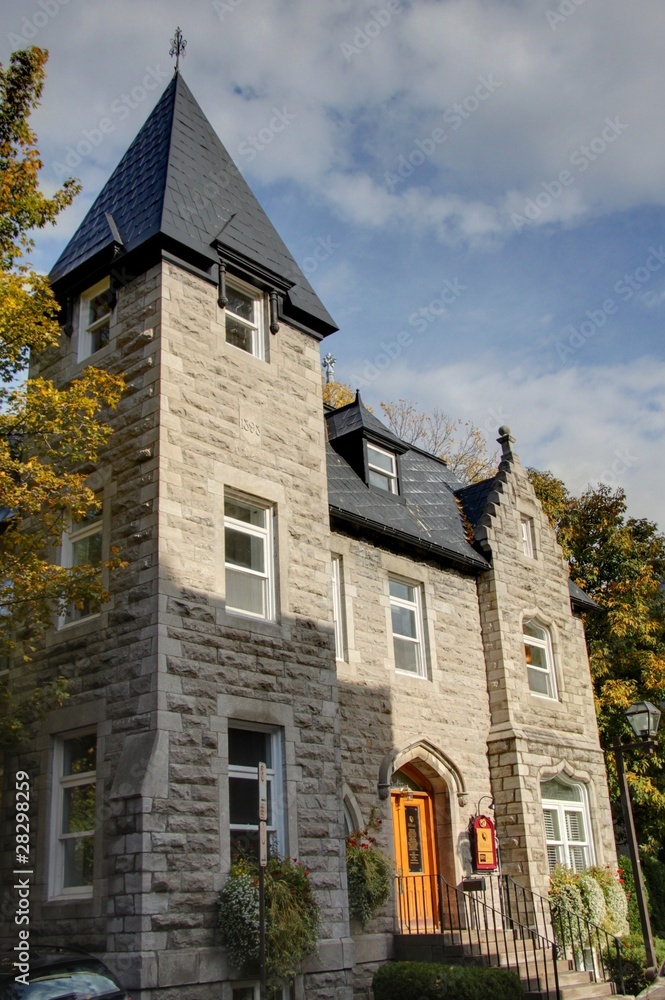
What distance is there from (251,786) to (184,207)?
310 inches

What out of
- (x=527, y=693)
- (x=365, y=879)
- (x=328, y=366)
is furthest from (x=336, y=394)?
(x=365, y=879)

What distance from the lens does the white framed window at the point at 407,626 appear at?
55.5 feet

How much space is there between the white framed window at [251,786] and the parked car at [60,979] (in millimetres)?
2561

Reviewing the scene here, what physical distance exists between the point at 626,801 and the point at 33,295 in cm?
1111

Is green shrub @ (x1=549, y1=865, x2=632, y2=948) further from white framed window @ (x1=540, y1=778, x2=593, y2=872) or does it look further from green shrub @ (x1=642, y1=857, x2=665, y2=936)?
green shrub @ (x1=642, y1=857, x2=665, y2=936)

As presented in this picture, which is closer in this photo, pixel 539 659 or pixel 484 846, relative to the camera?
pixel 484 846

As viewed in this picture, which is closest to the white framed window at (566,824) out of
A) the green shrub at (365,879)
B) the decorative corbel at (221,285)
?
the green shrub at (365,879)

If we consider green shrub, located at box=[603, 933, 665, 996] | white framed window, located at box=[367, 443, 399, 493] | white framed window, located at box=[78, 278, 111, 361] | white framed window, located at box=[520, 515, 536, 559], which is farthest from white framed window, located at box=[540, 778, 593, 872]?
white framed window, located at box=[78, 278, 111, 361]

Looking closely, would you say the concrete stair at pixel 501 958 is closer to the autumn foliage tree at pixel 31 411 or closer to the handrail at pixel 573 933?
the handrail at pixel 573 933

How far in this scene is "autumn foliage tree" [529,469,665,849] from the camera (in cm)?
2434

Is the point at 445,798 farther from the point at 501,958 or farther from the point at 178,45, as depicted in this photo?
the point at 178,45

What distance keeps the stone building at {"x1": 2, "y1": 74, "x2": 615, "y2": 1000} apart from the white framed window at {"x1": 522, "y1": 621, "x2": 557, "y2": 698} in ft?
2.44

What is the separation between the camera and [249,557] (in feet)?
43.0

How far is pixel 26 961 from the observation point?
8828mm
